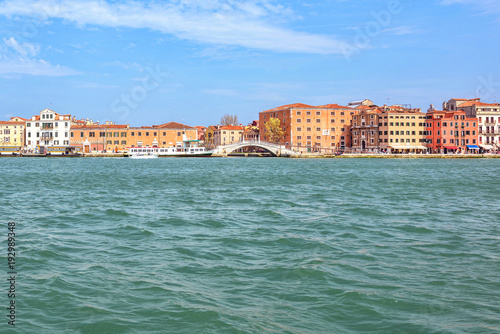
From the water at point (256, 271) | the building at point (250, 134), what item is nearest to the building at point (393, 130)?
the building at point (250, 134)

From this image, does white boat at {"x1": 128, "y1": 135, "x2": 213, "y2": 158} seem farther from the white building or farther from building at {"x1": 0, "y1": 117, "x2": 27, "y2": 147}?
building at {"x1": 0, "y1": 117, "x2": 27, "y2": 147}

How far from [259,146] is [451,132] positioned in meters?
32.0

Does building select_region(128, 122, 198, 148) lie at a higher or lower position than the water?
higher

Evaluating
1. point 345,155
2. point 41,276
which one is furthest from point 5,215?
point 345,155

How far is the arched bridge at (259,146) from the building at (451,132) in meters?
23.3

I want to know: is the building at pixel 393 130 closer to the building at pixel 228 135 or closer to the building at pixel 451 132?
the building at pixel 451 132

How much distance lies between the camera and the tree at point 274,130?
3469 inches

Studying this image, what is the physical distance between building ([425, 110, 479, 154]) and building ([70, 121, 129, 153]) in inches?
2127

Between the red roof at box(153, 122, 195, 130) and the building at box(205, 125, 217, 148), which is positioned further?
the building at box(205, 125, 217, 148)

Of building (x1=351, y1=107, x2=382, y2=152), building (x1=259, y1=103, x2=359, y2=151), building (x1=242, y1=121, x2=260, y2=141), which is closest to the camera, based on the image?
building (x1=351, y1=107, x2=382, y2=152)

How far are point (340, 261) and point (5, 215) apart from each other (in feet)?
37.4

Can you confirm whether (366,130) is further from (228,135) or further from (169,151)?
(169,151)

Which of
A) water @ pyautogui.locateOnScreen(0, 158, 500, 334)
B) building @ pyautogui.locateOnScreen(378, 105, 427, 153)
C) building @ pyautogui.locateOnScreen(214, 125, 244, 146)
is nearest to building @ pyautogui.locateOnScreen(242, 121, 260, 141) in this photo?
building @ pyautogui.locateOnScreen(214, 125, 244, 146)

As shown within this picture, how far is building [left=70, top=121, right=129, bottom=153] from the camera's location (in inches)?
3570
